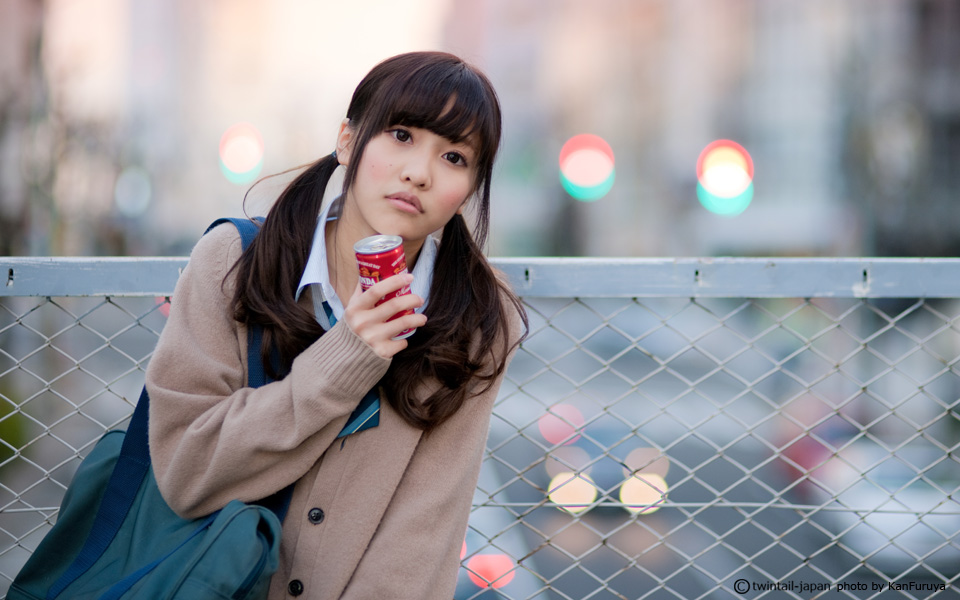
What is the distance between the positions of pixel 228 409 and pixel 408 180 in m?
0.62

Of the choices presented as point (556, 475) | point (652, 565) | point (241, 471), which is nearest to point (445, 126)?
point (241, 471)

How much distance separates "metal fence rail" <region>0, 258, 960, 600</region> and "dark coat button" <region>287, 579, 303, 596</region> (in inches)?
25.6

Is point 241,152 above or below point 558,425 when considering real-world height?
below

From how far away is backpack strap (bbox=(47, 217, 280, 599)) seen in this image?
163 cm

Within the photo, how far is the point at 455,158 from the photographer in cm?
182

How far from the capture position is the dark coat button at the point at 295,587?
1.67 metres

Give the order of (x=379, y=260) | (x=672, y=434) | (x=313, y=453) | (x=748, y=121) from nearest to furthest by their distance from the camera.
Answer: (x=379, y=260), (x=313, y=453), (x=672, y=434), (x=748, y=121)

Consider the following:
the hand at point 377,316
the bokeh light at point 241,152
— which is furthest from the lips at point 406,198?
the bokeh light at point 241,152

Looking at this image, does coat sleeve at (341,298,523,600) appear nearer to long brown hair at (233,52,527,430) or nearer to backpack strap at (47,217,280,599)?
long brown hair at (233,52,527,430)

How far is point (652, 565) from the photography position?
7.95 m

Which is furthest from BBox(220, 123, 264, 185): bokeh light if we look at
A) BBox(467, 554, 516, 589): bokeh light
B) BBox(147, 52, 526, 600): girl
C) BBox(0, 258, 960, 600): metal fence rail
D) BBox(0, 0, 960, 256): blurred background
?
BBox(147, 52, 526, 600): girl

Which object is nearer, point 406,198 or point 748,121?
point 406,198

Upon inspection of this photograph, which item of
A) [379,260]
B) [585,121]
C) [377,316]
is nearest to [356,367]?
[377,316]

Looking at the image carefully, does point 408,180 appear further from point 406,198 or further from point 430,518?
point 430,518
